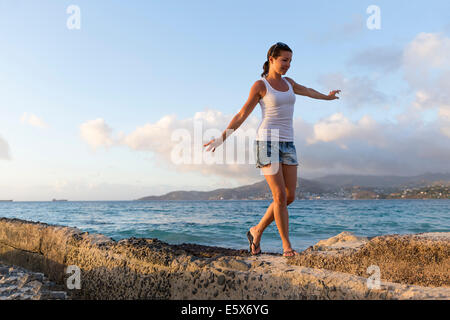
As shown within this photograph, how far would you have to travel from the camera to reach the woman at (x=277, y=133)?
3270mm

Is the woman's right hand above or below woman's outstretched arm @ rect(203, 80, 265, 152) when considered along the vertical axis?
below

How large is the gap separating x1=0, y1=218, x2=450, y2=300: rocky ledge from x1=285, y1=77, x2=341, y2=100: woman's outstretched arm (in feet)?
5.41

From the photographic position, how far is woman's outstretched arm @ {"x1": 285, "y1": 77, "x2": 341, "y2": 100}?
372cm

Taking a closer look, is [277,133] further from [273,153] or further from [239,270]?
[239,270]

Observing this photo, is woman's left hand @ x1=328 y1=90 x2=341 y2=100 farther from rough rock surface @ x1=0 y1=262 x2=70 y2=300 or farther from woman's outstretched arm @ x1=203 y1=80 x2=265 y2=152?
rough rock surface @ x1=0 y1=262 x2=70 y2=300

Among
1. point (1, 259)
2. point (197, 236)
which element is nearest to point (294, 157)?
point (1, 259)

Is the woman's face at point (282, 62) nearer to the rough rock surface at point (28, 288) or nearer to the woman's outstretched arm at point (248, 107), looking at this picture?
the woman's outstretched arm at point (248, 107)

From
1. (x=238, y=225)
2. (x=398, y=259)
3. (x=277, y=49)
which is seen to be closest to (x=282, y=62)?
(x=277, y=49)

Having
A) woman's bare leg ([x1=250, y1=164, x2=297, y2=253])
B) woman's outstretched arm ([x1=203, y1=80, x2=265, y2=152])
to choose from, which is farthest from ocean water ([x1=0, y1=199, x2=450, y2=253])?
woman's outstretched arm ([x1=203, y1=80, x2=265, y2=152])

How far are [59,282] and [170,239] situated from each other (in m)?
5.69

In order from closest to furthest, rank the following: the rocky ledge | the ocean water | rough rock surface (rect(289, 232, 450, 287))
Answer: the rocky ledge, rough rock surface (rect(289, 232, 450, 287)), the ocean water
